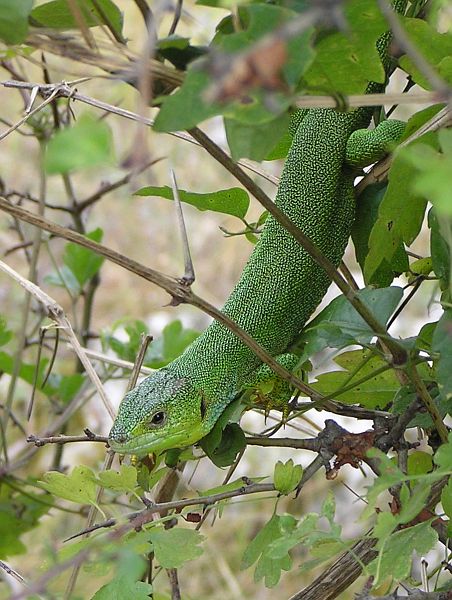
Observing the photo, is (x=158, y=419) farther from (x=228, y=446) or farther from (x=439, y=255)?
(x=439, y=255)

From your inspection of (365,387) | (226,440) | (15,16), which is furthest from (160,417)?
(15,16)

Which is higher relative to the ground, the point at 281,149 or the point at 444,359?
the point at 281,149

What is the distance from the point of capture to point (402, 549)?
0.92 m

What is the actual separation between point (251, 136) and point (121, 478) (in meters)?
0.48

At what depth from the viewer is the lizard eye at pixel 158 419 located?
1813 mm

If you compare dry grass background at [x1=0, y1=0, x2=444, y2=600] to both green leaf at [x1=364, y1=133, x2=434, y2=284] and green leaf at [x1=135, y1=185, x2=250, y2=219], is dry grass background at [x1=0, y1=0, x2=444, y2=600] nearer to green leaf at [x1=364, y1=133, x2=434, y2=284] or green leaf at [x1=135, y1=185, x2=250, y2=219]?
green leaf at [x1=135, y1=185, x2=250, y2=219]

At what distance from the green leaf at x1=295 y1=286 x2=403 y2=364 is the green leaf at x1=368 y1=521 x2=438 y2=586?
0.72 ft

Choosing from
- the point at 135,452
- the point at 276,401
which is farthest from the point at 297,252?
the point at 135,452

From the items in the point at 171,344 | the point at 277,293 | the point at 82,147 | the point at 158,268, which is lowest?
the point at 82,147

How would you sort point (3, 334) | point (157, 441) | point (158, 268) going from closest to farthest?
1. point (157, 441)
2. point (3, 334)
3. point (158, 268)

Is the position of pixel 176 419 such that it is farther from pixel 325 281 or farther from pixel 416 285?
pixel 416 285

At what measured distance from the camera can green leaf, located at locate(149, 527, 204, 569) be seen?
1.00m

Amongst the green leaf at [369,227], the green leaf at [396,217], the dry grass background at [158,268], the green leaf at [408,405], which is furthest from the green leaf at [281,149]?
the dry grass background at [158,268]

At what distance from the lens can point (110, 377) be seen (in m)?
1.98
